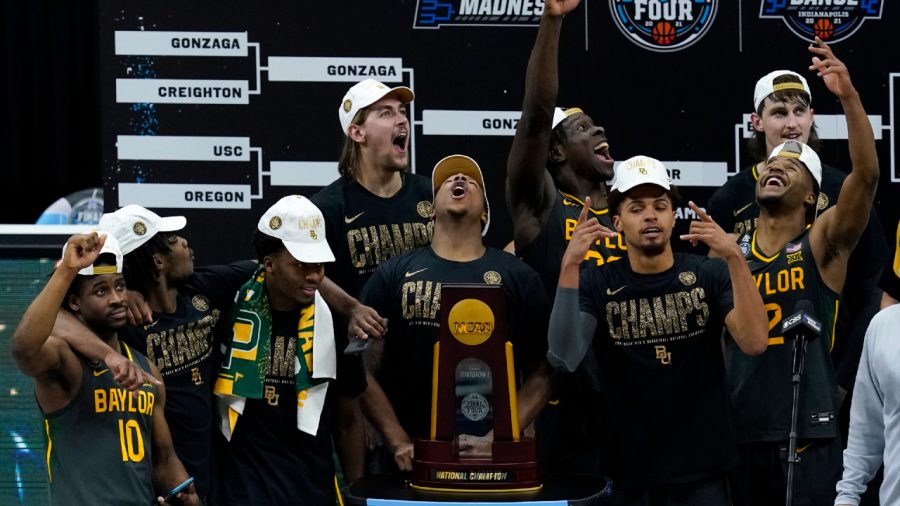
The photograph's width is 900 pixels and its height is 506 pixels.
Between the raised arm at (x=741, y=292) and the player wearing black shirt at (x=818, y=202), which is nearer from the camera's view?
the raised arm at (x=741, y=292)

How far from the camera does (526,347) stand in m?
5.29

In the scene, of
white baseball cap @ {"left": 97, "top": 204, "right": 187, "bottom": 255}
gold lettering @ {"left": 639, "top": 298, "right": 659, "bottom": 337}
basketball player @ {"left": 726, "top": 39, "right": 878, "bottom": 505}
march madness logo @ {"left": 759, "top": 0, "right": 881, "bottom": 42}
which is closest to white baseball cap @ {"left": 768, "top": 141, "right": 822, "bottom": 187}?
basketball player @ {"left": 726, "top": 39, "right": 878, "bottom": 505}

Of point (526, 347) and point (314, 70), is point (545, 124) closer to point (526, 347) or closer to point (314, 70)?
point (526, 347)

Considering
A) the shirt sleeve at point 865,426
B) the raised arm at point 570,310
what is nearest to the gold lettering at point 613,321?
the raised arm at point 570,310

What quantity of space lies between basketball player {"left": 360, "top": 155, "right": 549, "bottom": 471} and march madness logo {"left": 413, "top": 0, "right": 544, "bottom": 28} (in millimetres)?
1701

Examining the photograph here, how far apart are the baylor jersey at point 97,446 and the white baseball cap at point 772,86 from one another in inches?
123

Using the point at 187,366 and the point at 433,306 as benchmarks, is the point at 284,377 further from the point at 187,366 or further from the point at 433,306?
the point at 433,306

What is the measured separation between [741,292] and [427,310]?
44.4 inches

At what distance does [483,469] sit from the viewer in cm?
473

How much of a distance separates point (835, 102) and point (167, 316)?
3526mm

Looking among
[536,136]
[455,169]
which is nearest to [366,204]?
[455,169]

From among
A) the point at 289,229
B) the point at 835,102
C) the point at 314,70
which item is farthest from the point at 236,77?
the point at 835,102

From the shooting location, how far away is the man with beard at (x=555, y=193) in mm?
5445

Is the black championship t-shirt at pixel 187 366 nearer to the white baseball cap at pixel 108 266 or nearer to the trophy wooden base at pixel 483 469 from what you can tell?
the white baseball cap at pixel 108 266
